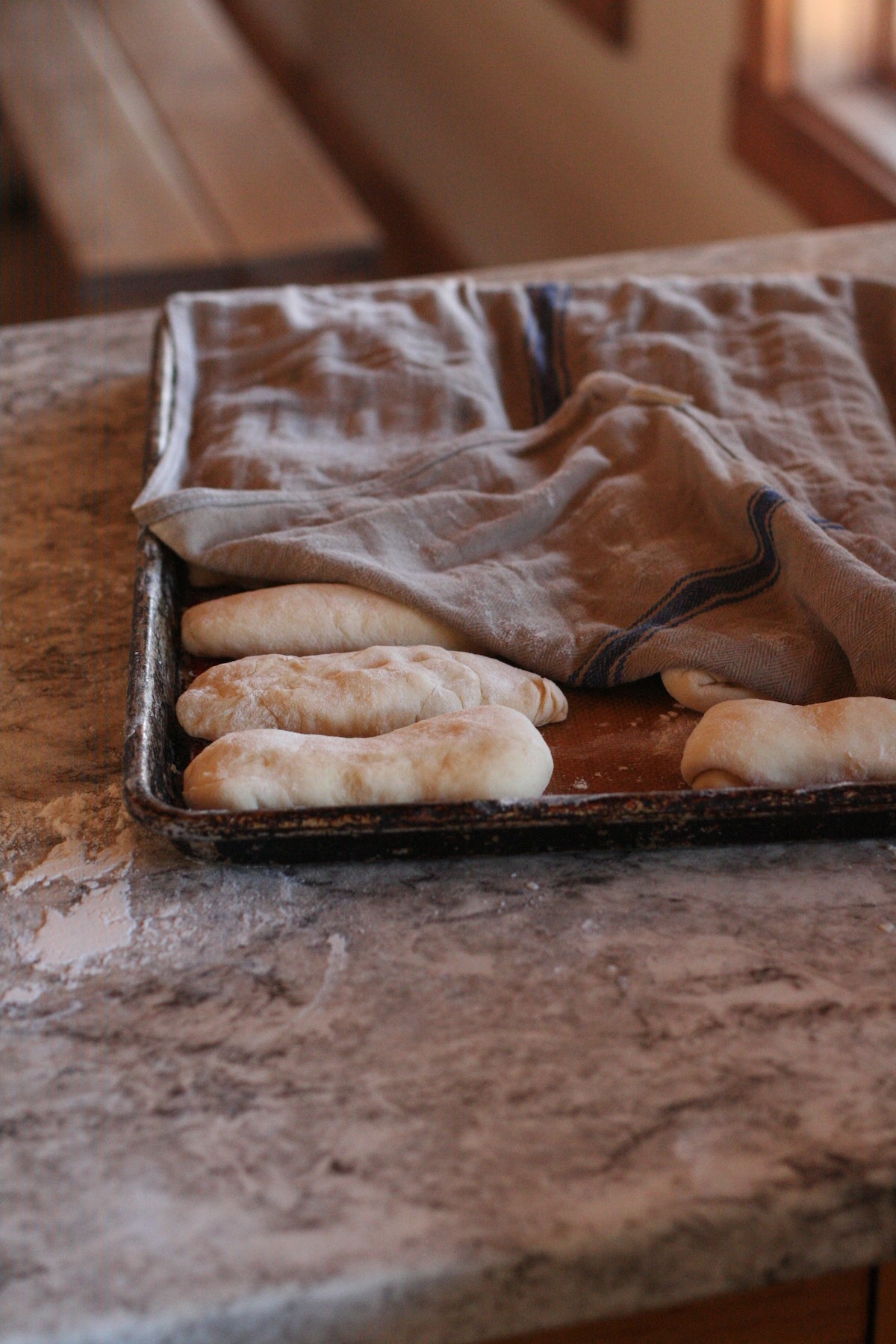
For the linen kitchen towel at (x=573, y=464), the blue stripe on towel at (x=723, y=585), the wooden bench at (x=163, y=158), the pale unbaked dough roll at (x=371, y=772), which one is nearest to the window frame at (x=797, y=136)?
the wooden bench at (x=163, y=158)

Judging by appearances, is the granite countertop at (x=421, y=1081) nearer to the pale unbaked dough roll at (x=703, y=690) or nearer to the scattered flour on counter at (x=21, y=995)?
the scattered flour on counter at (x=21, y=995)

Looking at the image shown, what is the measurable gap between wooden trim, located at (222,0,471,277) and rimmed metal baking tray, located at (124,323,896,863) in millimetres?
3094

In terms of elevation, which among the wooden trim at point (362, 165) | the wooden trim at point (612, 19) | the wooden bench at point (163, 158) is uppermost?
the wooden trim at point (612, 19)

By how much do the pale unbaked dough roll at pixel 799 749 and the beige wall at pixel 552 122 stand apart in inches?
70.3

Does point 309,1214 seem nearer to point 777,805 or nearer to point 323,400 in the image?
point 777,805

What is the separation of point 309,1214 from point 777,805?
331 mm

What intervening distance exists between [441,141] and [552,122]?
31.6 inches

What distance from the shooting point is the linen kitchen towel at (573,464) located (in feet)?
2.82

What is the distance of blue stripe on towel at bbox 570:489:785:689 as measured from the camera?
87cm

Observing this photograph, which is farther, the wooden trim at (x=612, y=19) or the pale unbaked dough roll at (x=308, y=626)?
the wooden trim at (x=612, y=19)

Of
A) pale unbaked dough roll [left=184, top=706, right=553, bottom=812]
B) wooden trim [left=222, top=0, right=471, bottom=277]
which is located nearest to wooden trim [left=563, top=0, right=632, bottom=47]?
wooden trim [left=222, top=0, right=471, bottom=277]

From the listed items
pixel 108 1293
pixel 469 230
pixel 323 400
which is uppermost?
pixel 323 400

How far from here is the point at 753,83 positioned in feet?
7.44

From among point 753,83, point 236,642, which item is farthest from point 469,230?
point 236,642
